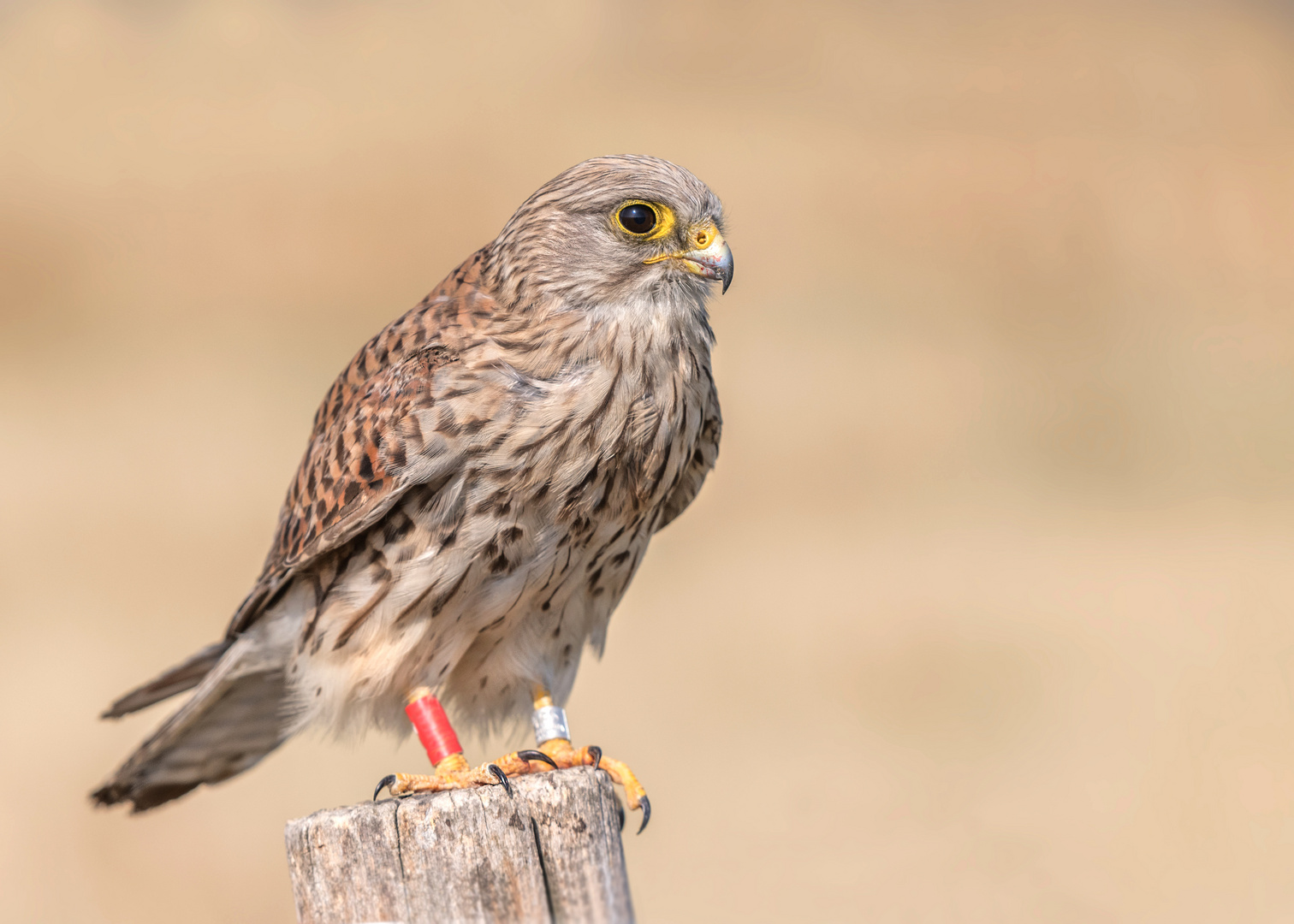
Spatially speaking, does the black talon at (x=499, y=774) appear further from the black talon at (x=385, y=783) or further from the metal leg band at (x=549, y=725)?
the metal leg band at (x=549, y=725)

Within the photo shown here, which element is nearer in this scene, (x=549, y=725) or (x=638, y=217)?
(x=638, y=217)

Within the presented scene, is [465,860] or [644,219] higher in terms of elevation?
[644,219]

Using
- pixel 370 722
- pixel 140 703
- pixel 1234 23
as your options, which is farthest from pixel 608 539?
pixel 1234 23

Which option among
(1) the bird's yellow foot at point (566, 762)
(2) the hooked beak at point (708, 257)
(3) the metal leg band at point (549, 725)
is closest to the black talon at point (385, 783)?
(1) the bird's yellow foot at point (566, 762)

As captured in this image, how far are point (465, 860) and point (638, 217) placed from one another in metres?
1.36

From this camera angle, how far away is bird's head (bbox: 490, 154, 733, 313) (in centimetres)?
246

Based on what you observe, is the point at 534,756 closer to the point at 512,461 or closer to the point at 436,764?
the point at 436,764

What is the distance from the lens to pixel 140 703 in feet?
9.72

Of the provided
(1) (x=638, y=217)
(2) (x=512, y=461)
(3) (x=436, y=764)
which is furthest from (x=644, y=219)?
(3) (x=436, y=764)

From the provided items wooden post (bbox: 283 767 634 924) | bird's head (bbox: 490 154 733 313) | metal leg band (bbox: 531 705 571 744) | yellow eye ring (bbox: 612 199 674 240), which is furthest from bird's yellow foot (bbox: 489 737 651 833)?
yellow eye ring (bbox: 612 199 674 240)

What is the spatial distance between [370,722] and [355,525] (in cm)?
61

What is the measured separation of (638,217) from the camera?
8.11 feet

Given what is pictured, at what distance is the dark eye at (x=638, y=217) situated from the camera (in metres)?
2.47

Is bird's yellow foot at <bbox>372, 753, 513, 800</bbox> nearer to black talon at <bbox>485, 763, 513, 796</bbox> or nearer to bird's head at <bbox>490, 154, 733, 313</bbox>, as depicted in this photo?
black talon at <bbox>485, 763, 513, 796</bbox>
